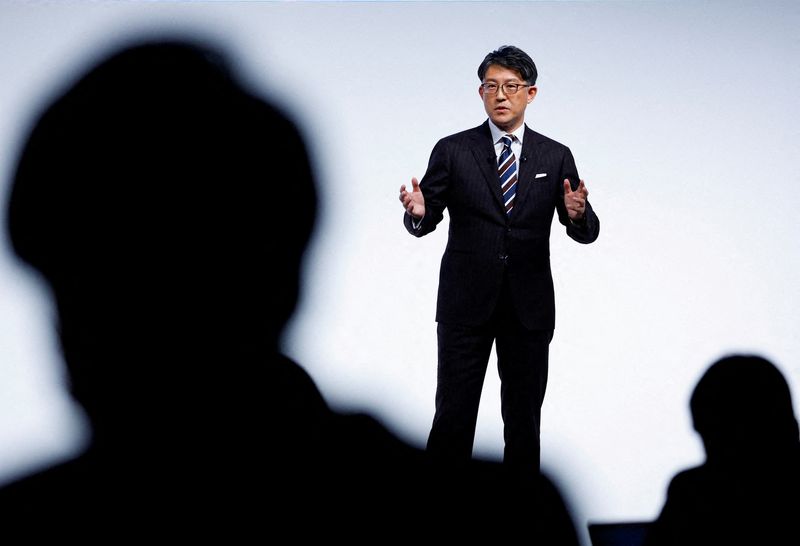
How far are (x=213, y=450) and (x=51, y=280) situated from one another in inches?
44.8

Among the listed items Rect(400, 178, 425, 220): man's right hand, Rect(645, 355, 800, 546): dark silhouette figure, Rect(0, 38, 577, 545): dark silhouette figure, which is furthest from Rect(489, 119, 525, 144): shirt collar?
Rect(645, 355, 800, 546): dark silhouette figure

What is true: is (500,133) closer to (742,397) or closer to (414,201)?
(414,201)

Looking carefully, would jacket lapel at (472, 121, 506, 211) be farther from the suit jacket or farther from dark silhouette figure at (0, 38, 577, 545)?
Answer: dark silhouette figure at (0, 38, 577, 545)

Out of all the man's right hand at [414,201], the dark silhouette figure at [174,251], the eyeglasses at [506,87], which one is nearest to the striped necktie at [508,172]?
the eyeglasses at [506,87]

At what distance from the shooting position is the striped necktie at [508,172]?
2.29 meters

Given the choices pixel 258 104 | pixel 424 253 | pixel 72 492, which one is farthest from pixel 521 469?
pixel 258 104

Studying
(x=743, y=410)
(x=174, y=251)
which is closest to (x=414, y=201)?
(x=174, y=251)

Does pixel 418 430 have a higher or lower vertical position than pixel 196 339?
lower

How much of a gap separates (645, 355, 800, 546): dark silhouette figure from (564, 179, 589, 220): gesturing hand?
0.96m

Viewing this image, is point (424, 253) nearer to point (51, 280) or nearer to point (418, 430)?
point (418, 430)

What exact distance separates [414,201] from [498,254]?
0.29 meters

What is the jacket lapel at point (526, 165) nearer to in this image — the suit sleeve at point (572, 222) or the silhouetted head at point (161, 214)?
the suit sleeve at point (572, 222)

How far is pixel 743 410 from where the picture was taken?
2879mm

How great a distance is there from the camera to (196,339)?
3.18m
